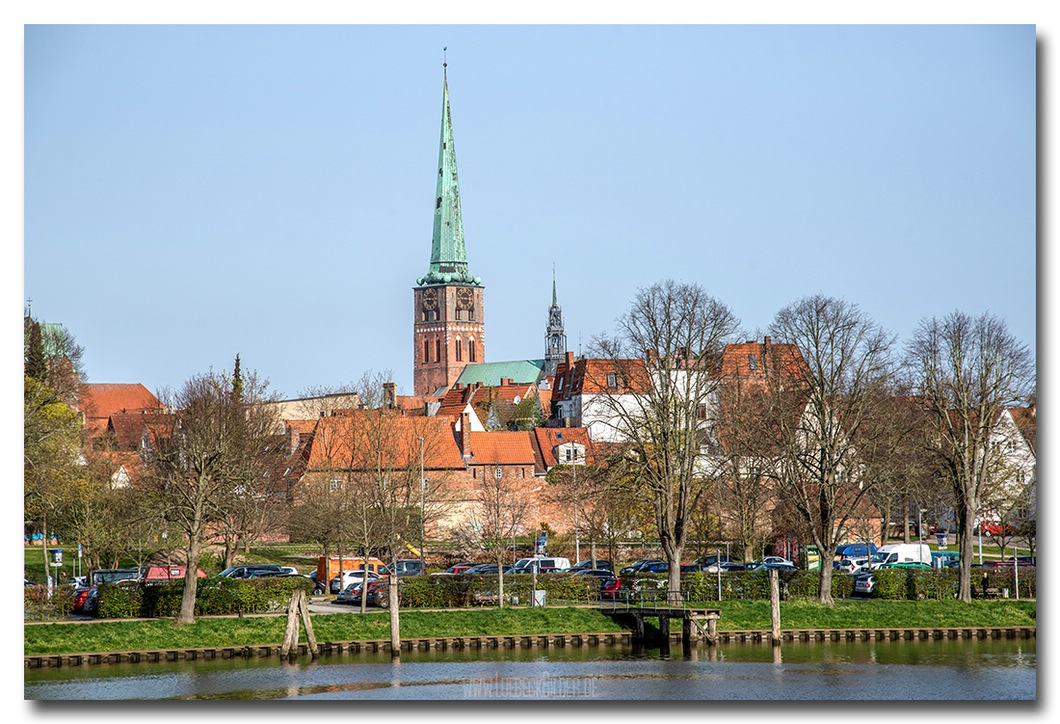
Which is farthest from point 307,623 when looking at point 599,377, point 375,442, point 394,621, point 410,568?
point 599,377

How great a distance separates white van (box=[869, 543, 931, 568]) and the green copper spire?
9034 centimetres

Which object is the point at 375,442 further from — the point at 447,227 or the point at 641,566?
the point at 447,227

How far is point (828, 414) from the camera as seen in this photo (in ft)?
144

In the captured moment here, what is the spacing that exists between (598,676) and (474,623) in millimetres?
7929

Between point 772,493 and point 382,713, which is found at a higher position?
point 772,493

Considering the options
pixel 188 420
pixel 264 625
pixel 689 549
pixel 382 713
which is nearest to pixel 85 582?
pixel 188 420

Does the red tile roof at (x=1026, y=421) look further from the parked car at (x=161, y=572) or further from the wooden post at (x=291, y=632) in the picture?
the parked car at (x=161, y=572)

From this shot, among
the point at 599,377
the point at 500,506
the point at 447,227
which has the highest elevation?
the point at 447,227

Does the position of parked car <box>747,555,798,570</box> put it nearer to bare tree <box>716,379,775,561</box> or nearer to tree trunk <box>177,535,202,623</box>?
bare tree <box>716,379,775,561</box>

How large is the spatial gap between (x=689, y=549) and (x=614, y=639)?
63.7 feet

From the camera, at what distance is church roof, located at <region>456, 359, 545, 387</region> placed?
7333 inches

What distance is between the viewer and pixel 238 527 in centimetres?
5238

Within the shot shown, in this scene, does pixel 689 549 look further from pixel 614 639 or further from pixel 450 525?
pixel 614 639

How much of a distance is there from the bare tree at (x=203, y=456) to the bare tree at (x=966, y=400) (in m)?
19.1
